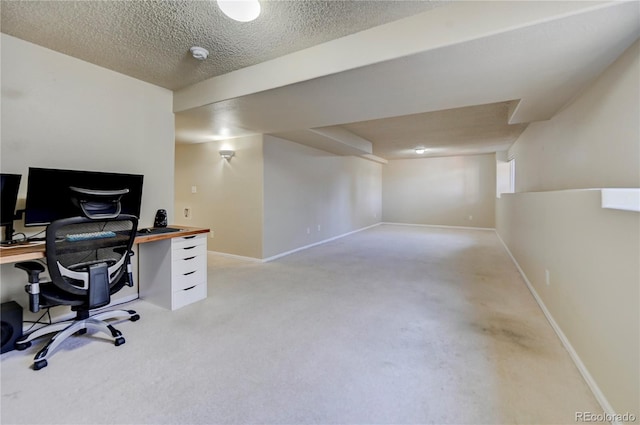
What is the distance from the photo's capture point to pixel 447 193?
8.64 m

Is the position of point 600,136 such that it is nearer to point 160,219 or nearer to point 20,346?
point 160,219

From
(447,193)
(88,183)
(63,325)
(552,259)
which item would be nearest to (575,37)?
(552,259)

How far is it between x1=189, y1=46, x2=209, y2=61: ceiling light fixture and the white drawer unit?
5.45 feet

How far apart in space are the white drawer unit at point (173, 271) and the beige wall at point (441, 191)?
7.60 m

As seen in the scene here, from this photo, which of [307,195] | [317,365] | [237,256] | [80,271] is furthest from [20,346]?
[307,195]

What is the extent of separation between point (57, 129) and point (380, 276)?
376 cm

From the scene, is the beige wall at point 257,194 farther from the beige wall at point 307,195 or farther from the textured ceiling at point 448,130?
the textured ceiling at point 448,130

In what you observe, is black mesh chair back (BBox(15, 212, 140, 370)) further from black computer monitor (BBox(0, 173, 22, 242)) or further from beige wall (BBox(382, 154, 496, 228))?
beige wall (BBox(382, 154, 496, 228))

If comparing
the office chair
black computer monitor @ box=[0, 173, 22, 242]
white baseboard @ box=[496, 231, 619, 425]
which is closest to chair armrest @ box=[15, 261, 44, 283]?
the office chair

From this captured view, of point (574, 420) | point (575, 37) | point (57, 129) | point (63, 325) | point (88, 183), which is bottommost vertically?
point (574, 420)

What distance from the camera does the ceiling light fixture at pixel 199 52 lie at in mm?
2250

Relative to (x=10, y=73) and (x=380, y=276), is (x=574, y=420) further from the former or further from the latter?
(x=10, y=73)

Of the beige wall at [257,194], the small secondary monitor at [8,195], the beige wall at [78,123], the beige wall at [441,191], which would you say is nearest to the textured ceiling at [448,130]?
the beige wall at [257,194]

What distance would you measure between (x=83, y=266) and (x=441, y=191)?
343 inches
